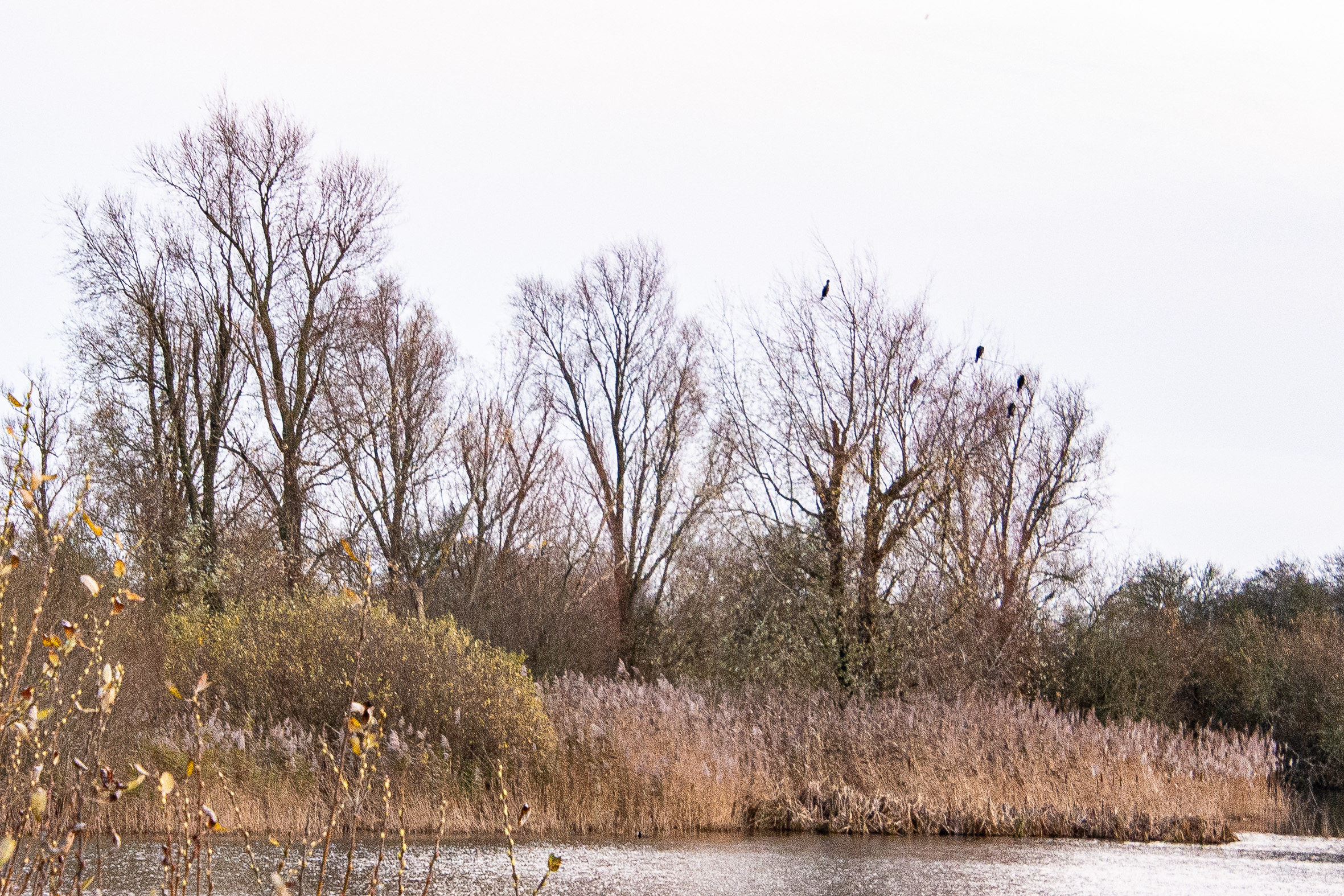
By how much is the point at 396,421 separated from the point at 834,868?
648 inches

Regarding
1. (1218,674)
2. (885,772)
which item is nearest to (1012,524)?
(1218,674)

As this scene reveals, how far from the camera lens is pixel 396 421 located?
24156 millimetres

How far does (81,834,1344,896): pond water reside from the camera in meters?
8.33

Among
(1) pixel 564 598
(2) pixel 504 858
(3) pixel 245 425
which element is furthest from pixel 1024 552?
(2) pixel 504 858

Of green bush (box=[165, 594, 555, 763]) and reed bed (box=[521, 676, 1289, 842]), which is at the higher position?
green bush (box=[165, 594, 555, 763])

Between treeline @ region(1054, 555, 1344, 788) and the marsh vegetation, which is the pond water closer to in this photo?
the marsh vegetation

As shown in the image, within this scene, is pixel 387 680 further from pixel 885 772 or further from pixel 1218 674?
pixel 1218 674

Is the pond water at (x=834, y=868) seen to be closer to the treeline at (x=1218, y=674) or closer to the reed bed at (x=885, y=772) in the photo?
the reed bed at (x=885, y=772)

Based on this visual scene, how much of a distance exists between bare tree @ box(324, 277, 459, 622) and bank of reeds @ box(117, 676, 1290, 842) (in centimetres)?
1017

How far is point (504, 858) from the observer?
9.73 m

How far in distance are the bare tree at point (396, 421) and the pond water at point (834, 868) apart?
13430mm

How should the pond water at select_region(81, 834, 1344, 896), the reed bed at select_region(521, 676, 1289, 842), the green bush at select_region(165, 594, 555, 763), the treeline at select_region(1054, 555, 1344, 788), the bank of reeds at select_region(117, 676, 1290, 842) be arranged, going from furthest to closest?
the treeline at select_region(1054, 555, 1344, 788) → the green bush at select_region(165, 594, 555, 763) → the reed bed at select_region(521, 676, 1289, 842) → the bank of reeds at select_region(117, 676, 1290, 842) → the pond water at select_region(81, 834, 1344, 896)

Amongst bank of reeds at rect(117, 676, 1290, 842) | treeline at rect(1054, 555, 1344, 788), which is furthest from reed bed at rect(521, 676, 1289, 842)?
treeline at rect(1054, 555, 1344, 788)

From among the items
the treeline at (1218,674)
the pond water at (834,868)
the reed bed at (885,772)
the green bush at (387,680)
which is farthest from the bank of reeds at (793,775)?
the treeline at (1218,674)
